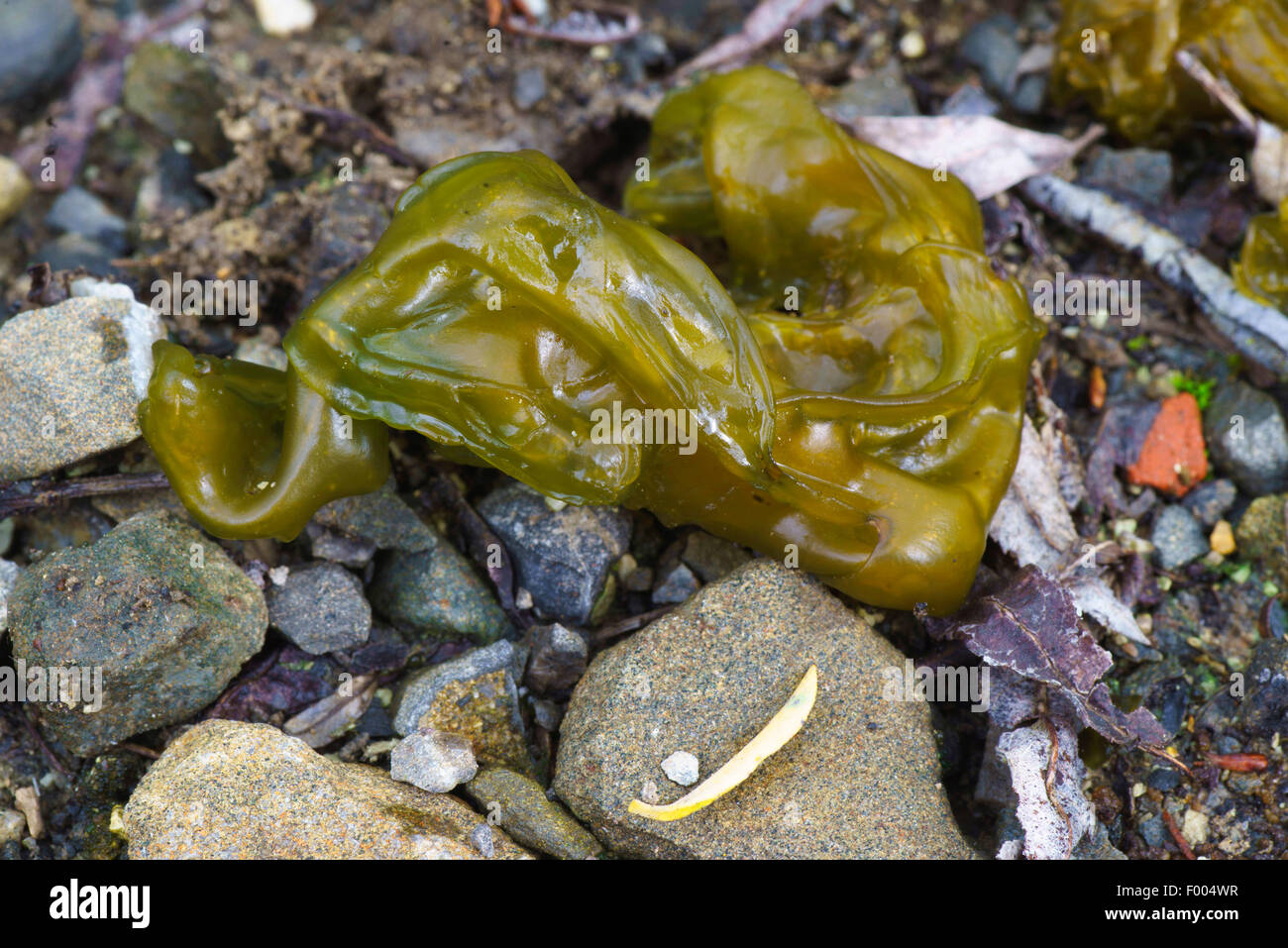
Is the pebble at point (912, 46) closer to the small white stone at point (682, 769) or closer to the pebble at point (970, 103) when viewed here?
the pebble at point (970, 103)

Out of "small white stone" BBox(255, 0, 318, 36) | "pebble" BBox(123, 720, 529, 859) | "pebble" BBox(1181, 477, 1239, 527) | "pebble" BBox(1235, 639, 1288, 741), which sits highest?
"small white stone" BBox(255, 0, 318, 36)

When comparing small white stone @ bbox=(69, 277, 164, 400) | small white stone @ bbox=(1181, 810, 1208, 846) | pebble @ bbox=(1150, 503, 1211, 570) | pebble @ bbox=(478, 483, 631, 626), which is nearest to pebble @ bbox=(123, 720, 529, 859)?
pebble @ bbox=(478, 483, 631, 626)

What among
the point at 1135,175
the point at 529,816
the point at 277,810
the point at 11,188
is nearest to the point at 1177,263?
the point at 1135,175

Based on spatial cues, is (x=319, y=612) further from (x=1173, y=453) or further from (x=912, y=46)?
(x=912, y=46)

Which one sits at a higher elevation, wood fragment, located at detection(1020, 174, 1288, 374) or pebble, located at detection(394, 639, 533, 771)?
wood fragment, located at detection(1020, 174, 1288, 374)

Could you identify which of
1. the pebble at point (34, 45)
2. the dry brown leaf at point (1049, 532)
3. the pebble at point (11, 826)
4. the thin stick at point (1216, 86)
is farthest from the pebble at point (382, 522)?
the thin stick at point (1216, 86)

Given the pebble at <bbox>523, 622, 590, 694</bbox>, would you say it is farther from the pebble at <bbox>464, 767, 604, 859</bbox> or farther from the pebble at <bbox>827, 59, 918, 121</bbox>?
the pebble at <bbox>827, 59, 918, 121</bbox>
